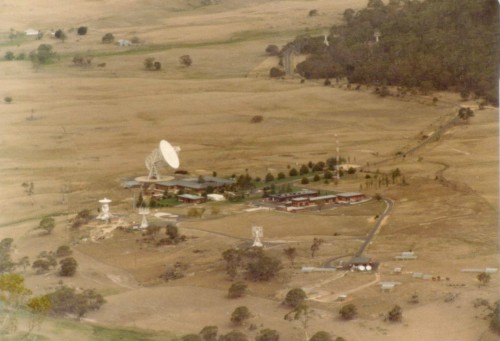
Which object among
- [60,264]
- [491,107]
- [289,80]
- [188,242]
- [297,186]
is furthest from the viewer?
[289,80]

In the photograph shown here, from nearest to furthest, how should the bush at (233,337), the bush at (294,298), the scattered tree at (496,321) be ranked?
1. the bush at (233,337)
2. the scattered tree at (496,321)
3. the bush at (294,298)

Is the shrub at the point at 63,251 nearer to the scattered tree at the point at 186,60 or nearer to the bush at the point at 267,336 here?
the bush at the point at 267,336

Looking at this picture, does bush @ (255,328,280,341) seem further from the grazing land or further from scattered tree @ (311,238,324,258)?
scattered tree @ (311,238,324,258)

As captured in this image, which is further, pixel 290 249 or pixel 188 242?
pixel 188 242

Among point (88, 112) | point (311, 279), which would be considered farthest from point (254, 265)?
point (88, 112)

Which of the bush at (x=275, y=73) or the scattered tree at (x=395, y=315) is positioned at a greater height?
the bush at (x=275, y=73)

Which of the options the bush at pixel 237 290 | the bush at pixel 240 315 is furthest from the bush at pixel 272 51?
the bush at pixel 240 315

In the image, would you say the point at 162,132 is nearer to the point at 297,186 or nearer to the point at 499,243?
the point at 297,186
